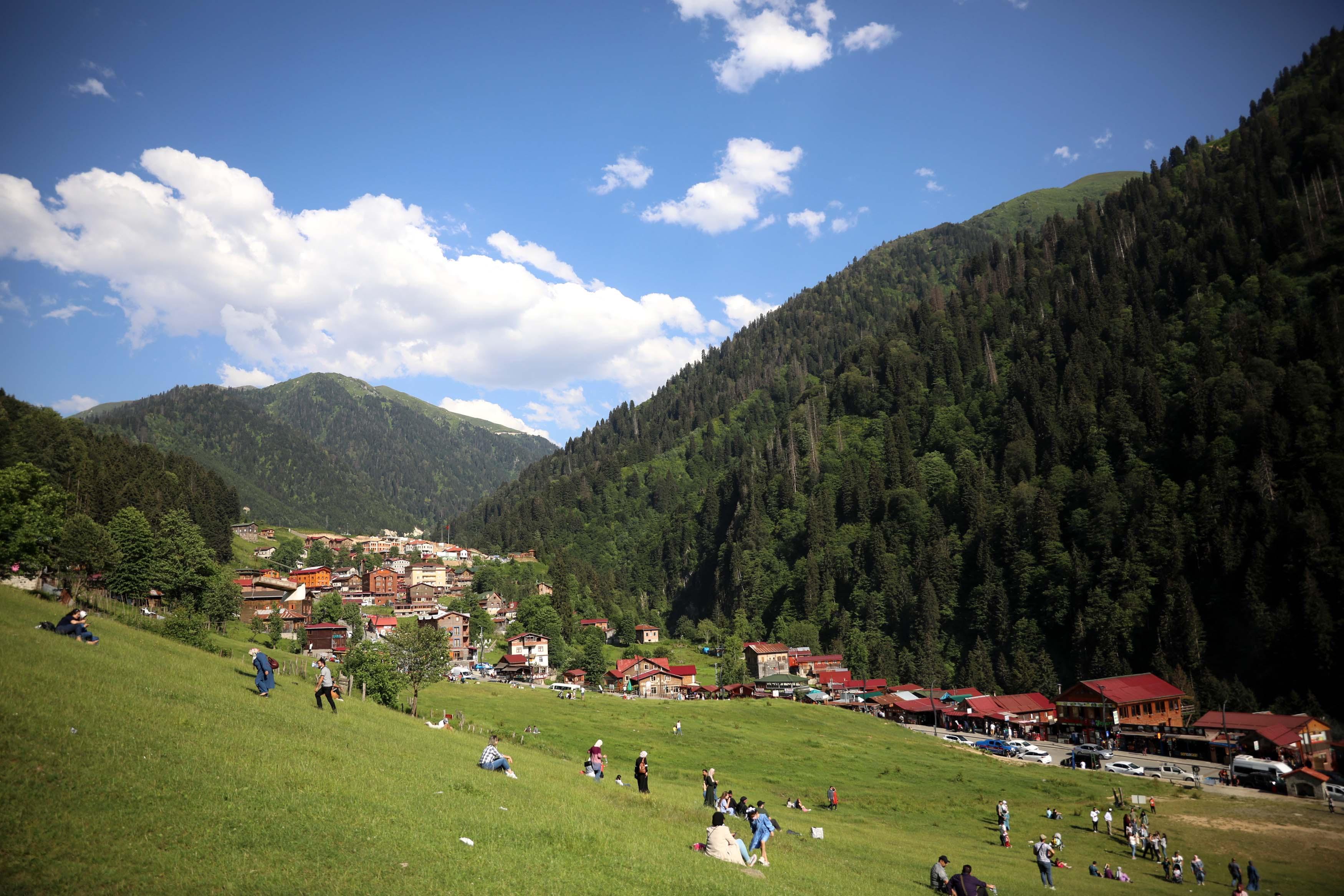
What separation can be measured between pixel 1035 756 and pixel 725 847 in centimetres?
7332

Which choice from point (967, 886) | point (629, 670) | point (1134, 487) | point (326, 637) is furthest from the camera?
point (1134, 487)

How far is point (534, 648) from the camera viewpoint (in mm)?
126000

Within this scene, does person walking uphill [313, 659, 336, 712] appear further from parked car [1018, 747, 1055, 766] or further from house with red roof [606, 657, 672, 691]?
house with red roof [606, 657, 672, 691]

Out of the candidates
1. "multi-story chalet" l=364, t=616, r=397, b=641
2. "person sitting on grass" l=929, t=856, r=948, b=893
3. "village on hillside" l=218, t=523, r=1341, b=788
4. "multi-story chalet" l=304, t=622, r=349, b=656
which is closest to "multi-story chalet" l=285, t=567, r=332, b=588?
"village on hillside" l=218, t=523, r=1341, b=788

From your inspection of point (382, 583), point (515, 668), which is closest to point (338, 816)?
point (515, 668)

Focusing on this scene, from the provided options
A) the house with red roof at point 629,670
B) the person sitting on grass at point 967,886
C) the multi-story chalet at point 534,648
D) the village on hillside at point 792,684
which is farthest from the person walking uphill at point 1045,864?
the multi-story chalet at point 534,648

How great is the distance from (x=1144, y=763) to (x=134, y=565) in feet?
330

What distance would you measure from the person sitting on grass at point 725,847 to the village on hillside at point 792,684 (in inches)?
1611

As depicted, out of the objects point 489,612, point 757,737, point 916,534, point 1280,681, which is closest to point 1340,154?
point 916,534

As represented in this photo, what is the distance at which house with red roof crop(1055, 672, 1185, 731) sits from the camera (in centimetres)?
8900

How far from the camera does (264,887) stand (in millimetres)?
10281

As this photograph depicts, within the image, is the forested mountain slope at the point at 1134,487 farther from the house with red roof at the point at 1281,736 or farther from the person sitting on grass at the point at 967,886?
the person sitting on grass at the point at 967,886

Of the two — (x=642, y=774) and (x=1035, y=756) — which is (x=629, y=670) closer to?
(x=1035, y=756)

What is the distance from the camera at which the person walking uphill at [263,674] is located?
78.7 ft
